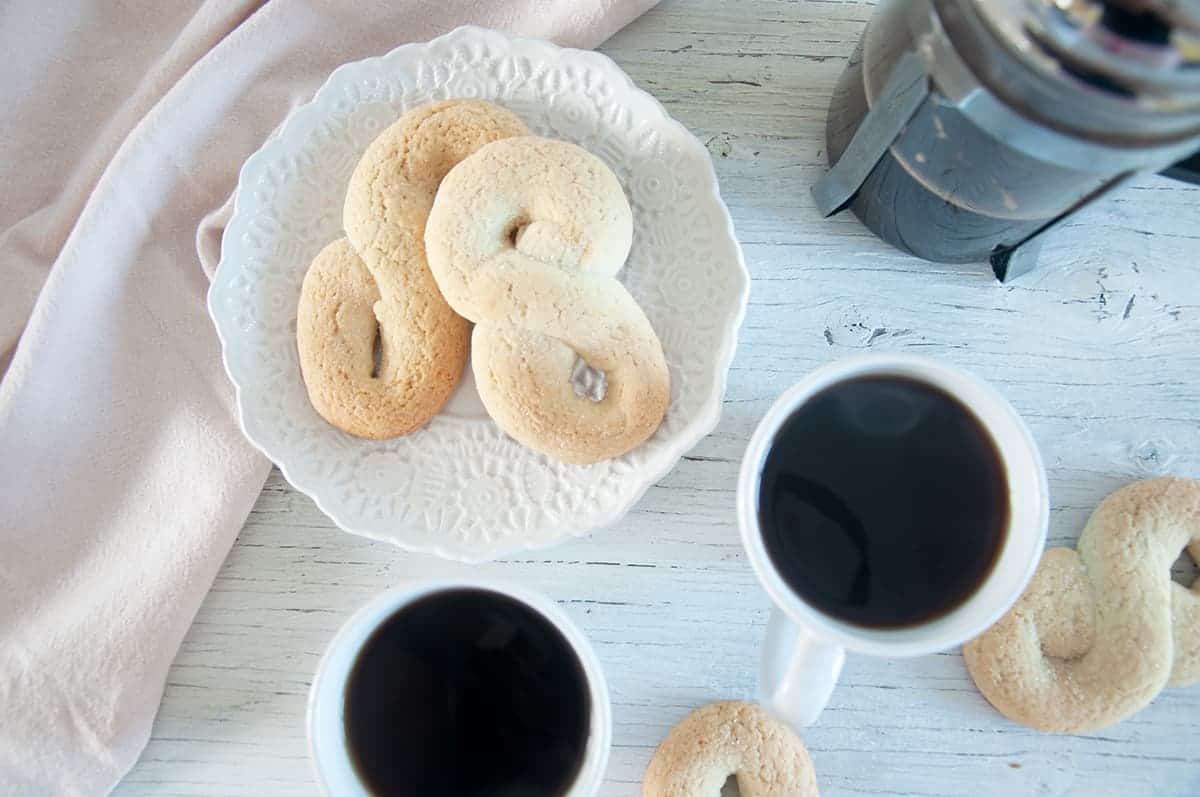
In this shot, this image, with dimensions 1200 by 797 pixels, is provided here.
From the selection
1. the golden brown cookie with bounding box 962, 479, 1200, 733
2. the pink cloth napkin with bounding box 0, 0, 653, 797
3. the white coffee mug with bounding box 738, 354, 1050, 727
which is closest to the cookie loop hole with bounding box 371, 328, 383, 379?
the pink cloth napkin with bounding box 0, 0, 653, 797

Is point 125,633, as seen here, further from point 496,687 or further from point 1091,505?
point 1091,505

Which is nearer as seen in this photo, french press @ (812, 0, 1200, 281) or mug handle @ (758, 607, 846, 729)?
french press @ (812, 0, 1200, 281)

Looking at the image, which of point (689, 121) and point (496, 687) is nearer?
point (496, 687)

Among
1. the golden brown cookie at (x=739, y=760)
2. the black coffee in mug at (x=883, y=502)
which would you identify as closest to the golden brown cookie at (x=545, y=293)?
the black coffee in mug at (x=883, y=502)

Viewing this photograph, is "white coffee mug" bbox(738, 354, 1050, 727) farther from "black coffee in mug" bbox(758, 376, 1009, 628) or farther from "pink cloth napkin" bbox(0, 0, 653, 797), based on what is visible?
"pink cloth napkin" bbox(0, 0, 653, 797)

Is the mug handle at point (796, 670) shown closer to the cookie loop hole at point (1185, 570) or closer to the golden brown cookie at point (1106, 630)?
the golden brown cookie at point (1106, 630)

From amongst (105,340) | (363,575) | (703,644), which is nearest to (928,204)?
(703,644)
